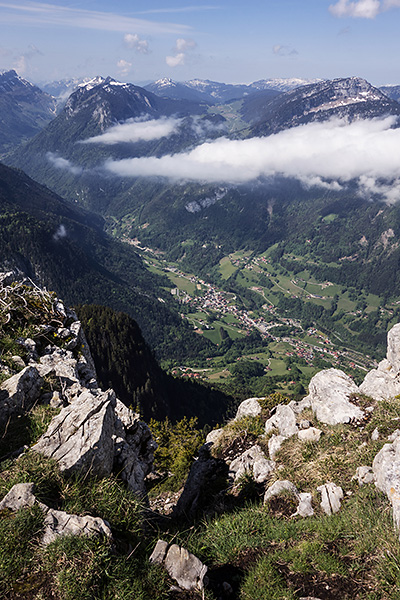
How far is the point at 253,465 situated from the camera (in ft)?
46.3

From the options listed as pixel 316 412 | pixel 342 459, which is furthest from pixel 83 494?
pixel 316 412

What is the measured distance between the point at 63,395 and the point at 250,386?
166m

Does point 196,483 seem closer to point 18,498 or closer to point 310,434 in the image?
point 310,434

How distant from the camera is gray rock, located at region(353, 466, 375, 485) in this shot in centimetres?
1026

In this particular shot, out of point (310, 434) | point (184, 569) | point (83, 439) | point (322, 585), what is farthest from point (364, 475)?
point (83, 439)

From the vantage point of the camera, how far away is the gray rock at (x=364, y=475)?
10258mm

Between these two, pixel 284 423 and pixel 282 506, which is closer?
pixel 282 506

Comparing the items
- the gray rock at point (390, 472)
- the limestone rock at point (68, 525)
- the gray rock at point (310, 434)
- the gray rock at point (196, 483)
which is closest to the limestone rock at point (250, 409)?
the gray rock at point (196, 483)

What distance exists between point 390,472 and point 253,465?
6253 millimetres

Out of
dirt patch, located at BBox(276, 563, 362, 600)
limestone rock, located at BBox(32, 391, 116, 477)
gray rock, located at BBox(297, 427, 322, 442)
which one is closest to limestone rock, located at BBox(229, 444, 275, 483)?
gray rock, located at BBox(297, 427, 322, 442)

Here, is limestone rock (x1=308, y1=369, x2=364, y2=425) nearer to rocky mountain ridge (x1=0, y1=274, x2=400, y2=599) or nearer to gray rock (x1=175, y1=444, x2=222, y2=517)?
rocky mountain ridge (x1=0, y1=274, x2=400, y2=599)

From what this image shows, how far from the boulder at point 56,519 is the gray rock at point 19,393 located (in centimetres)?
373

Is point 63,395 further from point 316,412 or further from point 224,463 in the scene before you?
point 316,412

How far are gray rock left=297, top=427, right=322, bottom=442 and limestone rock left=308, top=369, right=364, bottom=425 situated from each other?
93 cm
